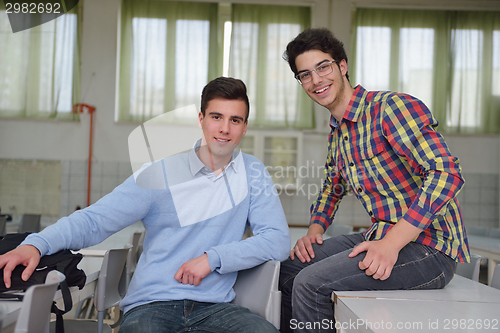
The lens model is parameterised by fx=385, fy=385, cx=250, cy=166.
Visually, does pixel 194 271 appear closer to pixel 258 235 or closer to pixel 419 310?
pixel 258 235

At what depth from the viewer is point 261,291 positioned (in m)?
1.20

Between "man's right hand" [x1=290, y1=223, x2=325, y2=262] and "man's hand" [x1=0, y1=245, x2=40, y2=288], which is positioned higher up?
"man's hand" [x1=0, y1=245, x2=40, y2=288]

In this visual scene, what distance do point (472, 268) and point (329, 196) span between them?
722mm

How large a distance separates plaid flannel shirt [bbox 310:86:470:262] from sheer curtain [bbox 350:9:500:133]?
14.0 feet

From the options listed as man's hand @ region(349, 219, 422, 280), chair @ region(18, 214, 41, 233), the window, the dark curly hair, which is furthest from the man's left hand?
the window

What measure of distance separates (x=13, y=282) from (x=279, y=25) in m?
4.98

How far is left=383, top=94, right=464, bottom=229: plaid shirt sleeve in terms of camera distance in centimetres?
108

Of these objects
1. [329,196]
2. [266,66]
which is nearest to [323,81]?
[329,196]

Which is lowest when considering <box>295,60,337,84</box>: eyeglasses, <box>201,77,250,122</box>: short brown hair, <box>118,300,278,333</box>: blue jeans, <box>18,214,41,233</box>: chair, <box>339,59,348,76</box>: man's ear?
<box>18,214,41,233</box>: chair

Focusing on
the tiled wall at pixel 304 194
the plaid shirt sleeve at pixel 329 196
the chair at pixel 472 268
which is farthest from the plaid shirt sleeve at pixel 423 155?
the tiled wall at pixel 304 194

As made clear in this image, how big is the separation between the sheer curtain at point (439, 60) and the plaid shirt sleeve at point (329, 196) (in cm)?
409

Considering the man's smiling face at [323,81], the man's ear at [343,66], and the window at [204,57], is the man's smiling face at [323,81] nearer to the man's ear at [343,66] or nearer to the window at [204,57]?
the man's ear at [343,66]

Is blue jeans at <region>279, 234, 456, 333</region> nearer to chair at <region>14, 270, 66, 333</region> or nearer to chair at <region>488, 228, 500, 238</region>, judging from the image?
chair at <region>14, 270, 66, 333</region>

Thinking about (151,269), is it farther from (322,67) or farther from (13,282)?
(322,67)
